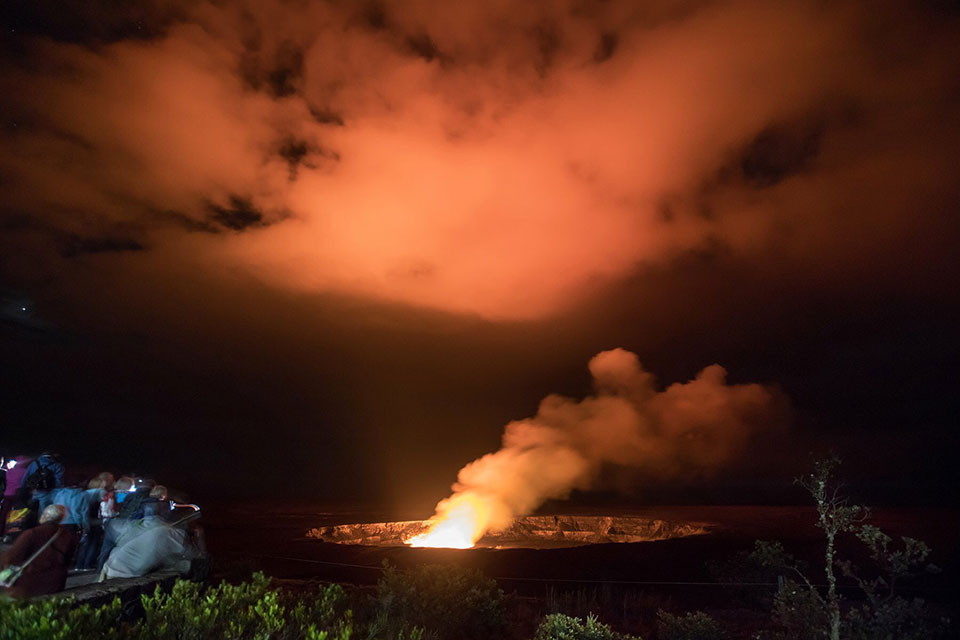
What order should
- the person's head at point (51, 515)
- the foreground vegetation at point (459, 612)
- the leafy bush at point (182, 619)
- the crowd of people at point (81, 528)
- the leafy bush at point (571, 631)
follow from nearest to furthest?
the leafy bush at point (182, 619)
the foreground vegetation at point (459, 612)
the crowd of people at point (81, 528)
the person's head at point (51, 515)
the leafy bush at point (571, 631)

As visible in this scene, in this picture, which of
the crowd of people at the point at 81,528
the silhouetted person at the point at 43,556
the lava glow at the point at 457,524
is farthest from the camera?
the lava glow at the point at 457,524

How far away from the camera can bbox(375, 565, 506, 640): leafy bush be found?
47.9 ft

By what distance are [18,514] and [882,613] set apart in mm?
16479

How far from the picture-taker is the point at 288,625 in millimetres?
7098

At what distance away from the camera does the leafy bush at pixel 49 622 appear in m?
4.81

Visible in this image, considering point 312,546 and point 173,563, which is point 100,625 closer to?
point 173,563

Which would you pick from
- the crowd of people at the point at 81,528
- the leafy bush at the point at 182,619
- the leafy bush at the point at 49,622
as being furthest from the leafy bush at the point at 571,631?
the leafy bush at the point at 49,622

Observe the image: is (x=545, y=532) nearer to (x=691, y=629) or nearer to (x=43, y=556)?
(x=691, y=629)

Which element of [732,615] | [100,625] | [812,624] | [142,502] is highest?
[142,502]

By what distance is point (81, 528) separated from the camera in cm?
1138

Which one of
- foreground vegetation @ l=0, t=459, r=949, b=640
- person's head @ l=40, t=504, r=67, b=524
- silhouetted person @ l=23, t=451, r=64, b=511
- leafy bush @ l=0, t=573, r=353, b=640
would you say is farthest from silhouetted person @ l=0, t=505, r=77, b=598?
silhouetted person @ l=23, t=451, r=64, b=511

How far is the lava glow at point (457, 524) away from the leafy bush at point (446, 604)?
19.8 m

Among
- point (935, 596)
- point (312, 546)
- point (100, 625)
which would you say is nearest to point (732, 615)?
point (935, 596)

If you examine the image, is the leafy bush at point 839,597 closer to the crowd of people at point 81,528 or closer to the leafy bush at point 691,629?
the leafy bush at point 691,629
